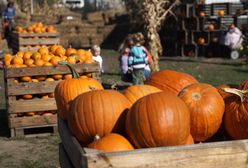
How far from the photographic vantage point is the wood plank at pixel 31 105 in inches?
279

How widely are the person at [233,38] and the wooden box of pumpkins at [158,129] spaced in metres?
14.4

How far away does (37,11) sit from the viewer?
87.5 feet

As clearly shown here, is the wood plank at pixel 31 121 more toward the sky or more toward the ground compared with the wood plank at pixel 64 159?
more toward the ground

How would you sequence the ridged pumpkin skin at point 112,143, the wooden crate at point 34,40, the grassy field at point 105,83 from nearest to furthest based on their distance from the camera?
the ridged pumpkin skin at point 112,143, the grassy field at point 105,83, the wooden crate at point 34,40

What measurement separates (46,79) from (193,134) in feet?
14.7

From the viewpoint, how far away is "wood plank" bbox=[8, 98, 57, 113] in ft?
23.3

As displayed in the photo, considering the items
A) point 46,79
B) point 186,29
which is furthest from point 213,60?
point 46,79

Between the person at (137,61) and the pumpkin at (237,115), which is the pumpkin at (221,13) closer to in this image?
the person at (137,61)

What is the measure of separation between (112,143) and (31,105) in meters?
4.63

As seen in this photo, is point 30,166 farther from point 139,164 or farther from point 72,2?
point 72,2

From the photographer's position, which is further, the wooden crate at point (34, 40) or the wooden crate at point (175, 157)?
the wooden crate at point (34, 40)

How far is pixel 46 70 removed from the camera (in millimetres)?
7176

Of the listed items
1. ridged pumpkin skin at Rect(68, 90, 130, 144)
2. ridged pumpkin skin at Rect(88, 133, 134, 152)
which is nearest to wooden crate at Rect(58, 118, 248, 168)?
ridged pumpkin skin at Rect(88, 133, 134, 152)

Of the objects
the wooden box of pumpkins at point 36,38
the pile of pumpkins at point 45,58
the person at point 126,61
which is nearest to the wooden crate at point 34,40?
the wooden box of pumpkins at point 36,38
